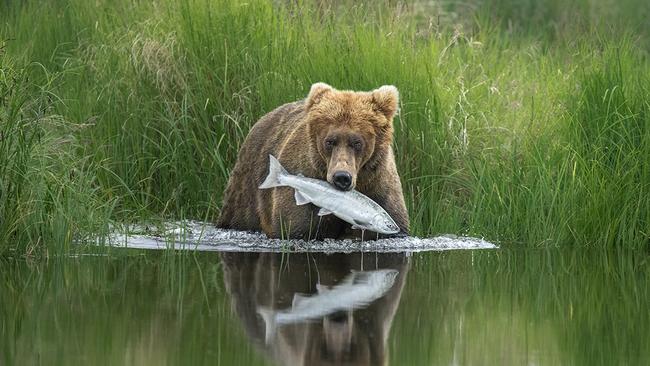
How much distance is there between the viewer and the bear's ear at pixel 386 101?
9617 millimetres

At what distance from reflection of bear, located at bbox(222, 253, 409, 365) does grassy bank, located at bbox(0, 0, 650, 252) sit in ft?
4.11

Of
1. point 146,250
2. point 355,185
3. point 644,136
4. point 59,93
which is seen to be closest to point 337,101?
point 355,185

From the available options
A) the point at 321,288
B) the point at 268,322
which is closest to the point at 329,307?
the point at 268,322

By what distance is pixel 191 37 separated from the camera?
11.6m

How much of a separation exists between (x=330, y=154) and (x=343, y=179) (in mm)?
377

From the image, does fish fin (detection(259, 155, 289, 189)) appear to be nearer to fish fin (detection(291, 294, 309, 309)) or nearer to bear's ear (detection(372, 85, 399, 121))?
bear's ear (detection(372, 85, 399, 121))

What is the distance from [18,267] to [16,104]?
118 cm

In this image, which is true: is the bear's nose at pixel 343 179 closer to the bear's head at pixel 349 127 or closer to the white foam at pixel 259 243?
the bear's head at pixel 349 127

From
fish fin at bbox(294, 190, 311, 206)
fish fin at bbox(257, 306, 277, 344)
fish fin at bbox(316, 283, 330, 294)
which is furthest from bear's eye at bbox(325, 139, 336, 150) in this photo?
fish fin at bbox(257, 306, 277, 344)

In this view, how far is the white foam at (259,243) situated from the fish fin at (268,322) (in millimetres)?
2212

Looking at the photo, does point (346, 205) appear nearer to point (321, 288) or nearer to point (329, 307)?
point (321, 288)

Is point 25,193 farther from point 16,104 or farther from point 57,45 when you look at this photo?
point 57,45

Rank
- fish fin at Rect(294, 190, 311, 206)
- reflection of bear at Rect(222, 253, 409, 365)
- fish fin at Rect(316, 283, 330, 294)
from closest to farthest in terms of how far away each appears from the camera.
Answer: reflection of bear at Rect(222, 253, 409, 365), fish fin at Rect(316, 283, 330, 294), fish fin at Rect(294, 190, 311, 206)

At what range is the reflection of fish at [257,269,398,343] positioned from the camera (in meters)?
7.09
